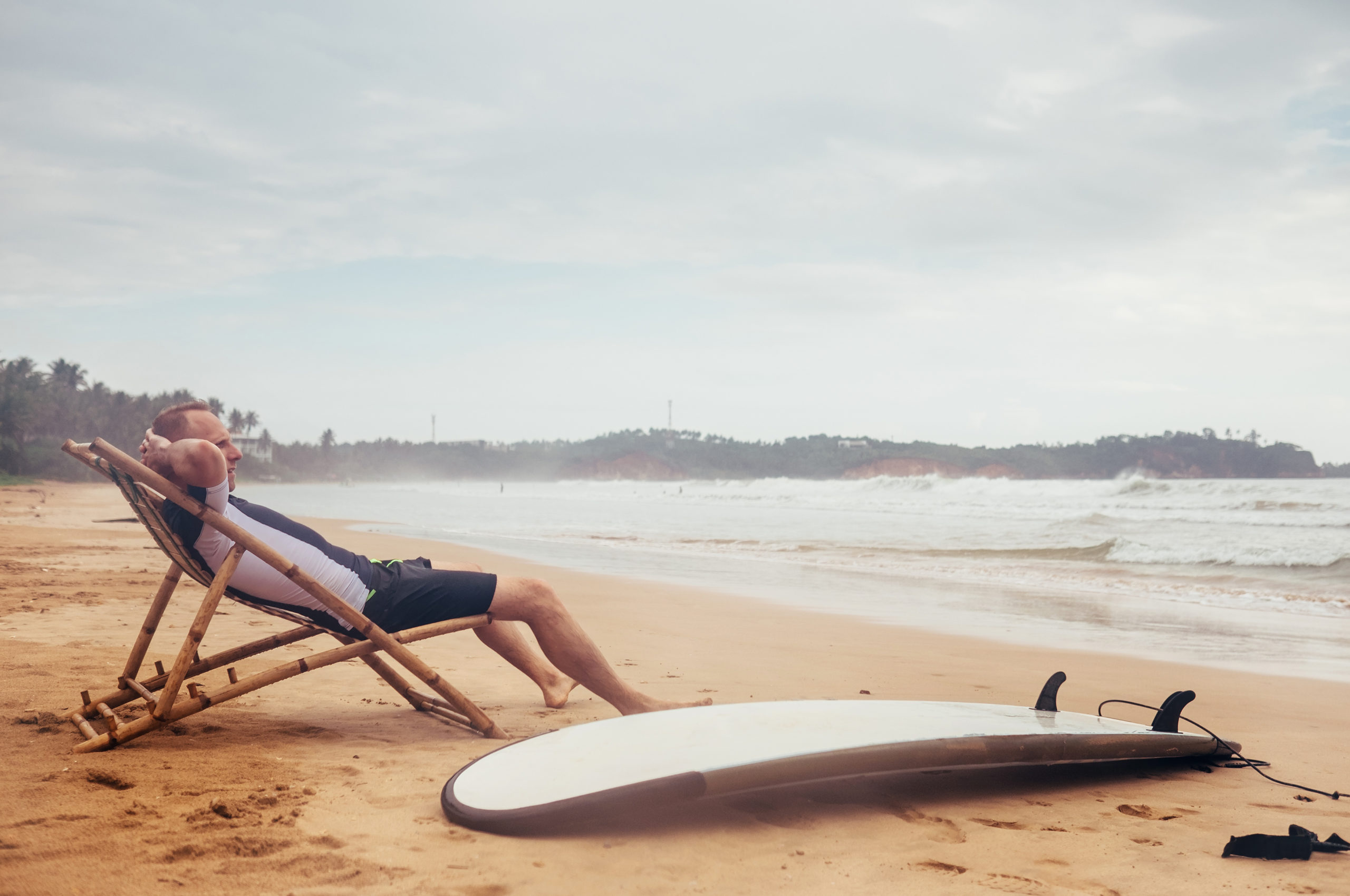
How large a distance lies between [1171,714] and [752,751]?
173 cm

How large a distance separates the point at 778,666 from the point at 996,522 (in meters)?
16.8

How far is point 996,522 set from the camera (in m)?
20.3

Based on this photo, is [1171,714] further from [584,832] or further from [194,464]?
[194,464]

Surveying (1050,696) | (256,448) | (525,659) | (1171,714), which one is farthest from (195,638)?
(256,448)


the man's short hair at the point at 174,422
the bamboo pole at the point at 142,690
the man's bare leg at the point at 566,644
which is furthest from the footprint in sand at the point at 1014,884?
the man's short hair at the point at 174,422

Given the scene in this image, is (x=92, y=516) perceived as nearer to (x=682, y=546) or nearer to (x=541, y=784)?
(x=682, y=546)

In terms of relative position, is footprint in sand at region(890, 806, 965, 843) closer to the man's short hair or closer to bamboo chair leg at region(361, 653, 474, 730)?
bamboo chair leg at region(361, 653, 474, 730)

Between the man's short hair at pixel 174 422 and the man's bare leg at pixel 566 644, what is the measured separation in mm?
1221

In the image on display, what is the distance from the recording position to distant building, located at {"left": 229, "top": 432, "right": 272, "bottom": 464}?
95.2m

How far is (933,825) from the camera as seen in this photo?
2482 millimetres

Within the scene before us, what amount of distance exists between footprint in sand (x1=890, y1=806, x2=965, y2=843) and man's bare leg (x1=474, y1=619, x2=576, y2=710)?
1.54m

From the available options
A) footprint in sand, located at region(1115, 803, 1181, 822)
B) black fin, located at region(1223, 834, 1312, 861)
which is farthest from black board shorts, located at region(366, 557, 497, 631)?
black fin, located at region(1223, 834, 1312, 861)

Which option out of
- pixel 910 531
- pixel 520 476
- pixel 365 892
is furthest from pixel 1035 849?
pixel 520 476

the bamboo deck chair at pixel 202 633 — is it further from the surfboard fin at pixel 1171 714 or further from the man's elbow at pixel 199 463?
the surfboard fin at pixel 1171 714
